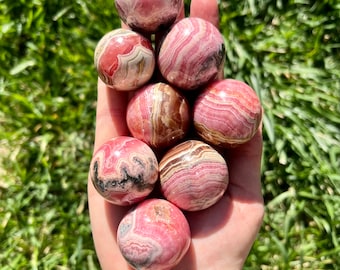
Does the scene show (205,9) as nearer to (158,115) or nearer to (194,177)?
(158,115)

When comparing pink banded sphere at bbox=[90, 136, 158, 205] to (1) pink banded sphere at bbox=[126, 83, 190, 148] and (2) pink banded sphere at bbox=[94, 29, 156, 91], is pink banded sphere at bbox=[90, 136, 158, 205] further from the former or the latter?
(2) pink banded sphere at bbox=[94, 29, 156, 91]

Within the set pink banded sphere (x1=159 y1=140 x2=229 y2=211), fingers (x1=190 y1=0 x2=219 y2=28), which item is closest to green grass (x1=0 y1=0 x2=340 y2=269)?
fingers (x1=190 y1=0 x2=219 y2=28)

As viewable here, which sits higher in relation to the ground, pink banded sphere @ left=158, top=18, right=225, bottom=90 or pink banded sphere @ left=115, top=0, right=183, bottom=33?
pink banded sphere @ left=115, top=0, right=183, bottom=33

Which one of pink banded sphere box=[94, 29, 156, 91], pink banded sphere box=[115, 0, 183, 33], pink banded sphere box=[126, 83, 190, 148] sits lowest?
pink banded sphere box=[126, 83, 190, 148]

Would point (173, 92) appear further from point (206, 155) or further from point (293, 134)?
point (293, 134)

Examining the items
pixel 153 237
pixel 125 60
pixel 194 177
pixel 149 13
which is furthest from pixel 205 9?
pixel 153 237

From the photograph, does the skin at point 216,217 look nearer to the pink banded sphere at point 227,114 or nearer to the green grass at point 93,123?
the pink banded sphere at point 227,114

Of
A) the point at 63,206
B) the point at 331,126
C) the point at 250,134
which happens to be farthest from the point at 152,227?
the point at 331,126
